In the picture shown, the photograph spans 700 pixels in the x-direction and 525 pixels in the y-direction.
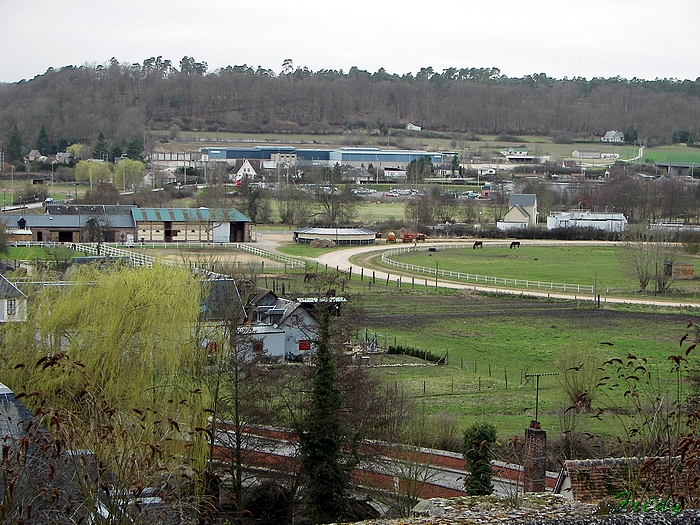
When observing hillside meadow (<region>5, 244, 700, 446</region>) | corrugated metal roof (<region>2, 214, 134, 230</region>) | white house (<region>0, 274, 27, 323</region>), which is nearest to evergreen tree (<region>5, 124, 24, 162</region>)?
corrugated metal roof (<region>2, 214, 134, 230</region>)

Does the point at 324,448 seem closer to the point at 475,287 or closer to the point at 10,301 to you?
the point at 10,301

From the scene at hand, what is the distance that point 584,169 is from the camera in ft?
382

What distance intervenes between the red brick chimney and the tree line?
125467 mm

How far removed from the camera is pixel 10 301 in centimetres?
2142

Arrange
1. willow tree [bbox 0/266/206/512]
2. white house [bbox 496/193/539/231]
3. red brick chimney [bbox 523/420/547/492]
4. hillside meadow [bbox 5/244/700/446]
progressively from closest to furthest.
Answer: red brick chimney [bbox 523/420/547/492]
willow tree [bbox 0/266/206/512]
hillside meadow [bbox 5/244/700/446]
white house [bbox 496/193/539/231]

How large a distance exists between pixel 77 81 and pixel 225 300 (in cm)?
15071

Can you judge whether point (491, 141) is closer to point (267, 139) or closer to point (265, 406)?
point (267, 139)

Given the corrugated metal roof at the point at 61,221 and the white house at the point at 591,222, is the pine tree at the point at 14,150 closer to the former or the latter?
the corrugated metal roof at the point at 61,221

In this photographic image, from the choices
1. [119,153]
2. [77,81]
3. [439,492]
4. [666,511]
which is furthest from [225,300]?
[77,81]

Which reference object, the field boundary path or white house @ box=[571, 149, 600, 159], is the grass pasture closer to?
the field boundary path

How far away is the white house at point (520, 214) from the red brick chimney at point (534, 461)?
5324 centimetres

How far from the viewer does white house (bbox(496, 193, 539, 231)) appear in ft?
223

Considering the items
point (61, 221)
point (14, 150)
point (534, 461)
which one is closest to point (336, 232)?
point (61, 221)

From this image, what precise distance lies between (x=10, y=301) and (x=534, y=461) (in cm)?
1304
